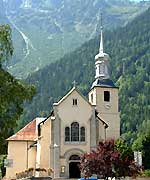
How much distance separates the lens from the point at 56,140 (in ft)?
209

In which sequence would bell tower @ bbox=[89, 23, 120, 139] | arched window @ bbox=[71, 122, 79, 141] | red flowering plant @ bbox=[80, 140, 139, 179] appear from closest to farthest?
red flowering plant @ bbox=[80, 140, 139, 179], arched window @ bbox=[71, 122, 79, 141], bell tower @ bbox=[89, 23, 120, 139]

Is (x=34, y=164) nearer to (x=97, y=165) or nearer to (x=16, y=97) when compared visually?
(x=97, y=165)

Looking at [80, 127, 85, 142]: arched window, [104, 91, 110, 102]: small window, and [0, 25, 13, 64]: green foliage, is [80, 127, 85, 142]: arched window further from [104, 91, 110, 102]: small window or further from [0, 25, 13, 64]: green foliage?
[0, 25, 13, 64]: green foliage

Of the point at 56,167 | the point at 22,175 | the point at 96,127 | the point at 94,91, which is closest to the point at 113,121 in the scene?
the point at 94,91

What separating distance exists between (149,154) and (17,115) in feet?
178

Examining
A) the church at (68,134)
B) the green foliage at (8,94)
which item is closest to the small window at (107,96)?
the church at (68,134)

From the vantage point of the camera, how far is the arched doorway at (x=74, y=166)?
2537 inches

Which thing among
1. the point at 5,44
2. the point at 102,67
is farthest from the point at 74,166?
the point at 5,44

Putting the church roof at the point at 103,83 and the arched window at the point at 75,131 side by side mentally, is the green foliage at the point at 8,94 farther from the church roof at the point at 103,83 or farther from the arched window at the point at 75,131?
the church roof at the point at 103,83

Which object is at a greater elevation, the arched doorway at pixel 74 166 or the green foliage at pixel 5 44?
the green foliage at pixel 5 44

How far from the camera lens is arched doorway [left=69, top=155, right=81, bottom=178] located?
2537 inches

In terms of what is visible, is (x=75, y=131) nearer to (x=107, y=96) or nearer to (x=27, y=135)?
(x=27, y=135)

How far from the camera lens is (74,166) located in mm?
64750

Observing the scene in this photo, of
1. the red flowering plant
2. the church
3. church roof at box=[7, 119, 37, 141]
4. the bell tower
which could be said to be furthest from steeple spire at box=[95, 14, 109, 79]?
the red flowering plant
